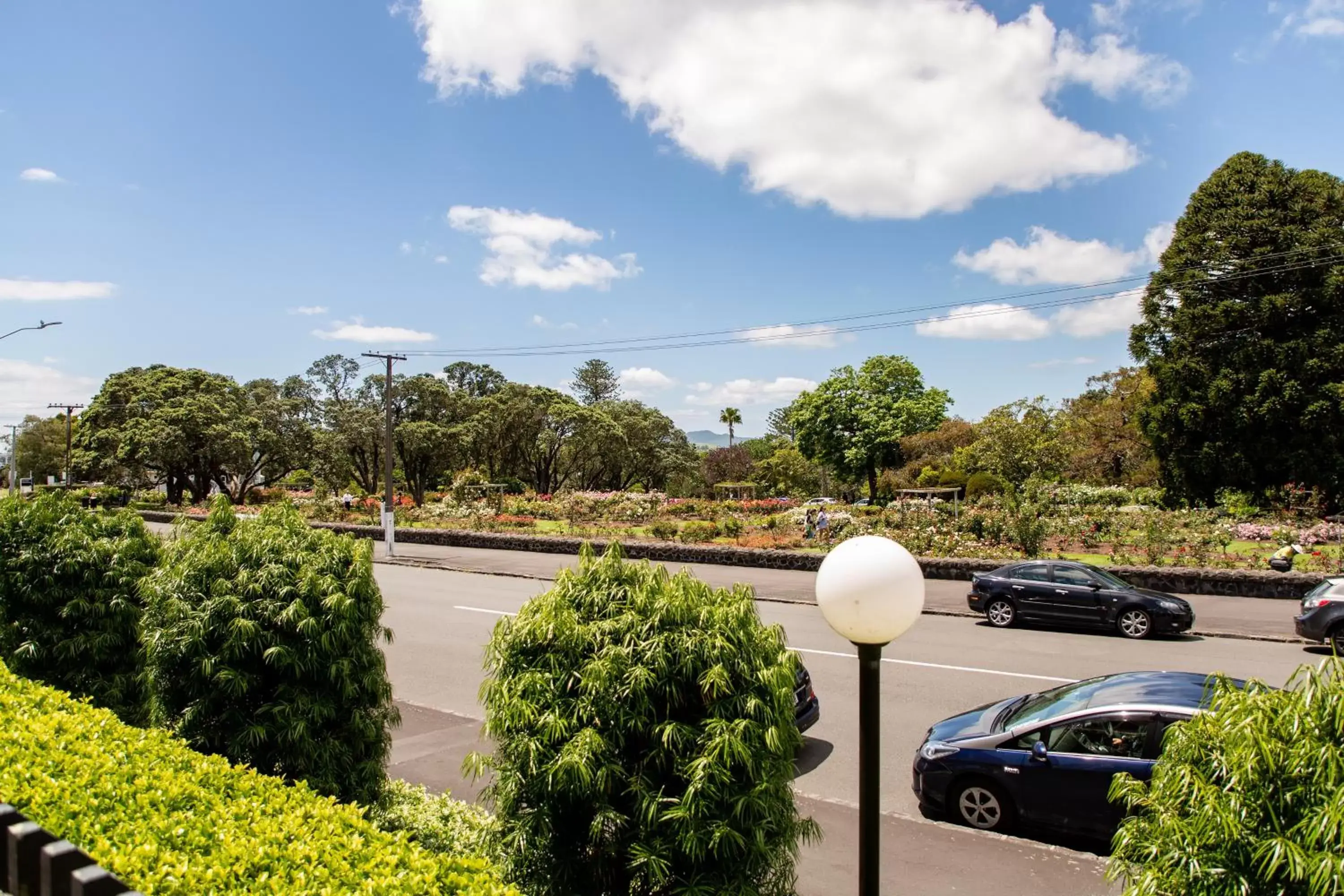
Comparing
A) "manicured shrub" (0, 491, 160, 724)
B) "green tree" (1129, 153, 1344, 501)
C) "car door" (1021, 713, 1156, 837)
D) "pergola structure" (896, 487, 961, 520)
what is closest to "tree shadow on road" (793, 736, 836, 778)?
"car door" (1021, 713, 1156, 837)

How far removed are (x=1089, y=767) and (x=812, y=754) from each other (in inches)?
124

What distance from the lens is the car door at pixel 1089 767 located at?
6.73m

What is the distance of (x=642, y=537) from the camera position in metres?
30.7

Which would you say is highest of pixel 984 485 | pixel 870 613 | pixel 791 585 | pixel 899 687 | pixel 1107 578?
pixel 984 485

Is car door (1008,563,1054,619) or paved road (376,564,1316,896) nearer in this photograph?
paved road (376,564,1316,896)

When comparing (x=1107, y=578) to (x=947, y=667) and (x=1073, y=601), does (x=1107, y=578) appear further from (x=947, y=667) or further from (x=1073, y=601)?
(x=947, y=667)

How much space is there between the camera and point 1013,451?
40750 millimetres

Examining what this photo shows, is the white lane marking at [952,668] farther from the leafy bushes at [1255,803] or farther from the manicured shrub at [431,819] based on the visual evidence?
the leafy bushes at [1255,803]

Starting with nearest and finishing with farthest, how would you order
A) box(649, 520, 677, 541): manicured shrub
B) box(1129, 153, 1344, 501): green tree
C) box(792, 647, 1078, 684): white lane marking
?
box(792, 647, 1078, 684): white lane marking < box(649, 520, 677, 541): manicured shrub < box(1129, 153, 1344, 501): green tree

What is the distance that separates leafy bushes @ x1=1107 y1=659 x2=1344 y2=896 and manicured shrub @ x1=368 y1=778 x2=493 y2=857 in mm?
3588

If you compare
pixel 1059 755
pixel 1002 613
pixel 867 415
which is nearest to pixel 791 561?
pixel 1002 613

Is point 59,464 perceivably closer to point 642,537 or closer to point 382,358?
point 382,358

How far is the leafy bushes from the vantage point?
2.72 meters

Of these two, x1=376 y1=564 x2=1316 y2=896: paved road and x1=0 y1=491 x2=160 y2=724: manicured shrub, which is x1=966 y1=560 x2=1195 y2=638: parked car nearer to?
x1=376 y1=564 x2=1316 y2=896: paved road
